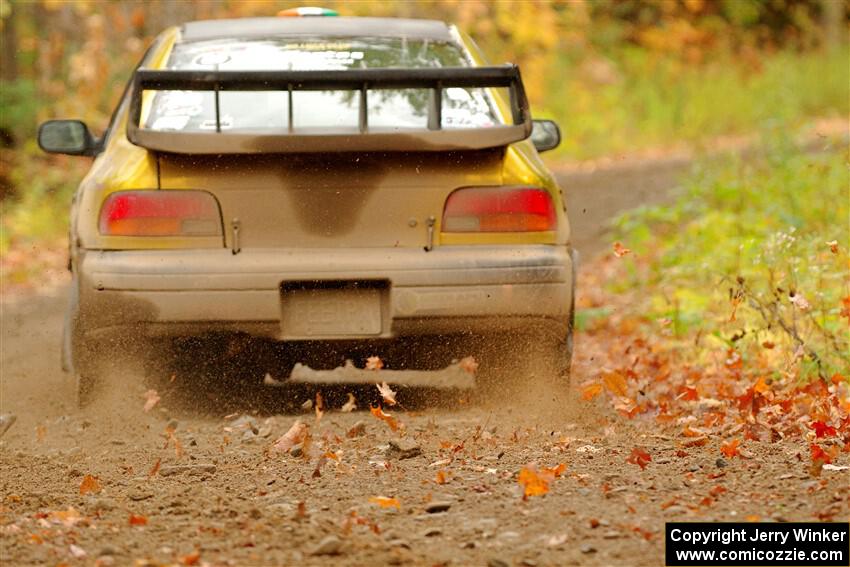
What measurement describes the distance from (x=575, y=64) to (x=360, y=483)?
909 inches

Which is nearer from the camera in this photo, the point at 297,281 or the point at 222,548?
the point at 222,548

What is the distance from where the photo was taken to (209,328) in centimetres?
607

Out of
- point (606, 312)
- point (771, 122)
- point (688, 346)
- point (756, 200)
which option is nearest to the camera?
point (688, 346)

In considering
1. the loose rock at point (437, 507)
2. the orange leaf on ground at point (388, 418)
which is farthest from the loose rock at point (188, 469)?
the loose rock at point (437, 507)

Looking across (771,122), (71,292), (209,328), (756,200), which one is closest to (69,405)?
(71,292)

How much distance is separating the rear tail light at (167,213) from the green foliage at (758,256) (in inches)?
84.5

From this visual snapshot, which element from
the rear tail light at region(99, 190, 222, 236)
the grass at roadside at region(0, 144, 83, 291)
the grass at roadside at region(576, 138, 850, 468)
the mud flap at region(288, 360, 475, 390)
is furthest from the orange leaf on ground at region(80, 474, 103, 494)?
the grass at roadside at region(0, 144, 83, 291)

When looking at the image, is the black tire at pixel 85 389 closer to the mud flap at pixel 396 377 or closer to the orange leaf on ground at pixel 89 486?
the mud flap at pixel 396 377

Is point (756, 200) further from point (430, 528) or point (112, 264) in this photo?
point (430, 528)

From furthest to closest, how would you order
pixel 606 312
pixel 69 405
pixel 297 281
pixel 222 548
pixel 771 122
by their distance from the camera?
pixel 771 122 < pixel 606 312 < pixel 69 405 < pixel 297 281 < pixel 222 548

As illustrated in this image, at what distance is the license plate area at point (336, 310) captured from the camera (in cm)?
608

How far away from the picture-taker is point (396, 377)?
7723mm

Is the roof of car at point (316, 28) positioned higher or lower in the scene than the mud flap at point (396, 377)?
higher

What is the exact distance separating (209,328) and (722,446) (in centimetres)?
203
